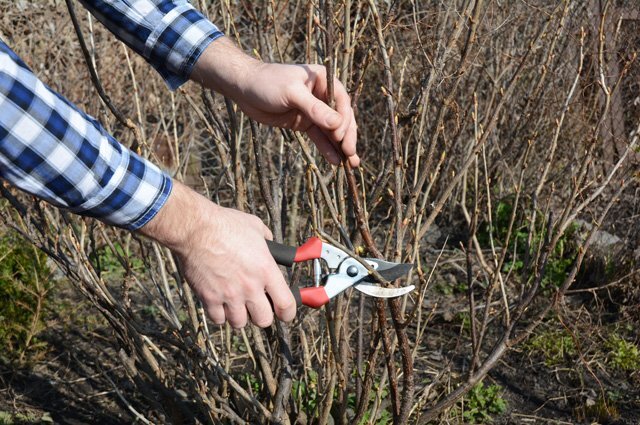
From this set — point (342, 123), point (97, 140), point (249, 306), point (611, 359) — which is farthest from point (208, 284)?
point (611, 359)

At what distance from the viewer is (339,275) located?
2301 mm

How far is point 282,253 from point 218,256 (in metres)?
0.32

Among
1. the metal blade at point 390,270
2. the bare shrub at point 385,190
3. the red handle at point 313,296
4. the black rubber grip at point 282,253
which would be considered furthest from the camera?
the bare shrub at point 385,190

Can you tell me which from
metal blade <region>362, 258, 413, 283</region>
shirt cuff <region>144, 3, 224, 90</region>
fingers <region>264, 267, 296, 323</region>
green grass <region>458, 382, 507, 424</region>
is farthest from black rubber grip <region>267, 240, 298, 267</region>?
green grass <region>458, 382, 507, 424</region>

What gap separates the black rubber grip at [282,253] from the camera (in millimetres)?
2072

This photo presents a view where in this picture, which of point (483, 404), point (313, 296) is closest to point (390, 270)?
point (313, 296)

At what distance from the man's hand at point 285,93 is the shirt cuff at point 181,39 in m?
0.03

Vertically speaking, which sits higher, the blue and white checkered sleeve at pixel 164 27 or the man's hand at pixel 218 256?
the blue and white checkered sleeve at pixel 164 27

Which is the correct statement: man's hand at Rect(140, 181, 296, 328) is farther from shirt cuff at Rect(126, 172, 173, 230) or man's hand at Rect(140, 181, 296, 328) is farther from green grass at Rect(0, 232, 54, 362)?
green grass at Rect(0, 232, 54, 362)

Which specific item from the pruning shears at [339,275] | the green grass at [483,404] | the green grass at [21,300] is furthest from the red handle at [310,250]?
the green grass at [21,300]

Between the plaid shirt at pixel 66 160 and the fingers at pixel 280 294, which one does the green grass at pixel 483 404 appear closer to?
the fingers at pixel 280 294

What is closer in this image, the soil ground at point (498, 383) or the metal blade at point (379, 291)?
the metal blade at point (379, 291)

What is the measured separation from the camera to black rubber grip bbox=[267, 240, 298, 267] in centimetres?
207

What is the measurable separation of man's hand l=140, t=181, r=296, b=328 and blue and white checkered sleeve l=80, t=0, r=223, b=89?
0.63 meters
